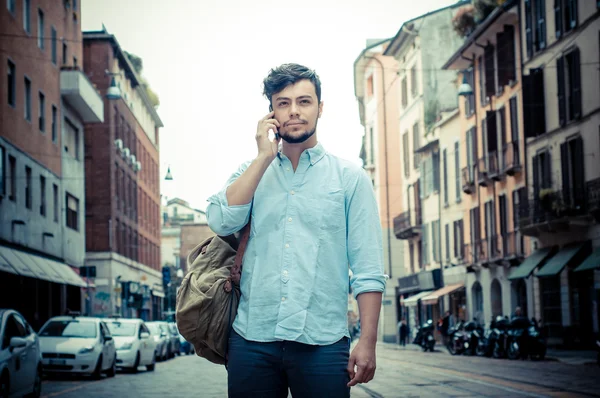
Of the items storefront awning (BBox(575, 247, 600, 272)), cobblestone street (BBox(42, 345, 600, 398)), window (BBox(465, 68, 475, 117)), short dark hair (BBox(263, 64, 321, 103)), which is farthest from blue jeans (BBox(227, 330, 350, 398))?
window (BBox(465, 68, 475, 117))

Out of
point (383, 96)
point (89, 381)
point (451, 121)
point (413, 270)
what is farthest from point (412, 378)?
point (383, 96)

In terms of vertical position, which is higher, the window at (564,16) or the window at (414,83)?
the window at (414,83)

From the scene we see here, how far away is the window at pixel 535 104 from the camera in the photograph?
39.1m

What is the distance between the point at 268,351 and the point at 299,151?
30.0 inches

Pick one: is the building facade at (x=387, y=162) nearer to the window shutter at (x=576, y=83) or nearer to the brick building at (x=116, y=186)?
the brick building at (x=116, y=186)

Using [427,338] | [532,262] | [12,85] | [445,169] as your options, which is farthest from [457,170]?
[12,85]

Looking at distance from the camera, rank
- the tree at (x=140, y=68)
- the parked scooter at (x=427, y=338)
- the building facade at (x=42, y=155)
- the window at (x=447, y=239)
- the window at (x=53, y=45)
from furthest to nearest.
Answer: the tree at (x=140, y=68) → the window at (x=447, y=239) → the parked scooter at (x=427, y=338) → the window at (x=53, y=45) → the building facade at (x=42, y=155)

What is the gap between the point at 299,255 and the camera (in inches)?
146

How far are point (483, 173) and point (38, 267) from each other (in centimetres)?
2063

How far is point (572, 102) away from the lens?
119ft

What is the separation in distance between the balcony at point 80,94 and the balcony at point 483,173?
1683cm

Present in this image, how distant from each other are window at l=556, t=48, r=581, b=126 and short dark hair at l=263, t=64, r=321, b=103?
32541 mm

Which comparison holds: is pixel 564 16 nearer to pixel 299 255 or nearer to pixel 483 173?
pixel 483 173

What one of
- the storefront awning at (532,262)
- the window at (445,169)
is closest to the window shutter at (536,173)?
the storefront awning at (532,262)
